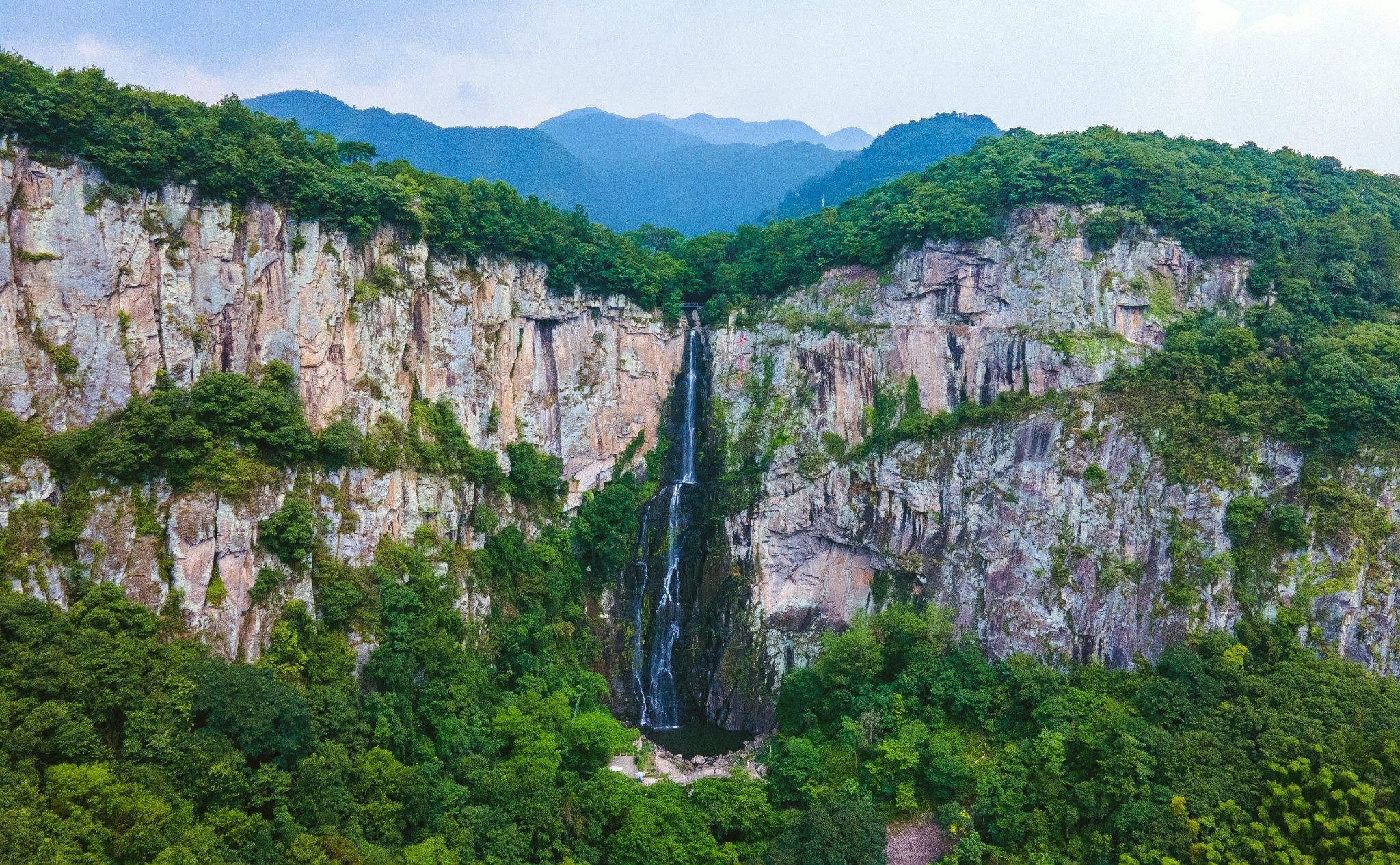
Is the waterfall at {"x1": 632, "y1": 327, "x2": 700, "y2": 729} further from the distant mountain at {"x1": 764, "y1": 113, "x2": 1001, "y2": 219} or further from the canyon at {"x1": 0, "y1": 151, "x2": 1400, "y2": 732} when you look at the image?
the distant mountain at {"x1": 764, "y1": 113, "x2": 1001, "y2": 219}

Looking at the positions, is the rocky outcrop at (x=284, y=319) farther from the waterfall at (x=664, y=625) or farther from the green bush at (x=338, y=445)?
the waterfall at (x=664, y=625)

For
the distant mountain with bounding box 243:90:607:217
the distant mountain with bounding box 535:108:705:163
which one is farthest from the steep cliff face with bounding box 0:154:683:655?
the distant mountain with bounding box 535:108:705:163

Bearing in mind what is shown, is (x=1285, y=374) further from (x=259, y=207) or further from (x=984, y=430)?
(x=259, y=207)

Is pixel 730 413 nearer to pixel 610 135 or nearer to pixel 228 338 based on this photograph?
pixel 228 338

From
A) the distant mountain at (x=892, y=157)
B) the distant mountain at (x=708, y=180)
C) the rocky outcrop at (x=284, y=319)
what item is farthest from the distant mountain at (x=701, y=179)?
the rocky outcrop at (x=284, y=319)

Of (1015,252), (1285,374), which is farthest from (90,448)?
(1285,374)

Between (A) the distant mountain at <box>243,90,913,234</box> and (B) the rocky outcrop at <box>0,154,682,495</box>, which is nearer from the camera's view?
(B) the rocky outcrop at <box>0,154,682,495</box>

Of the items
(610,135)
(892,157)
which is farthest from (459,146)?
(892,157)
